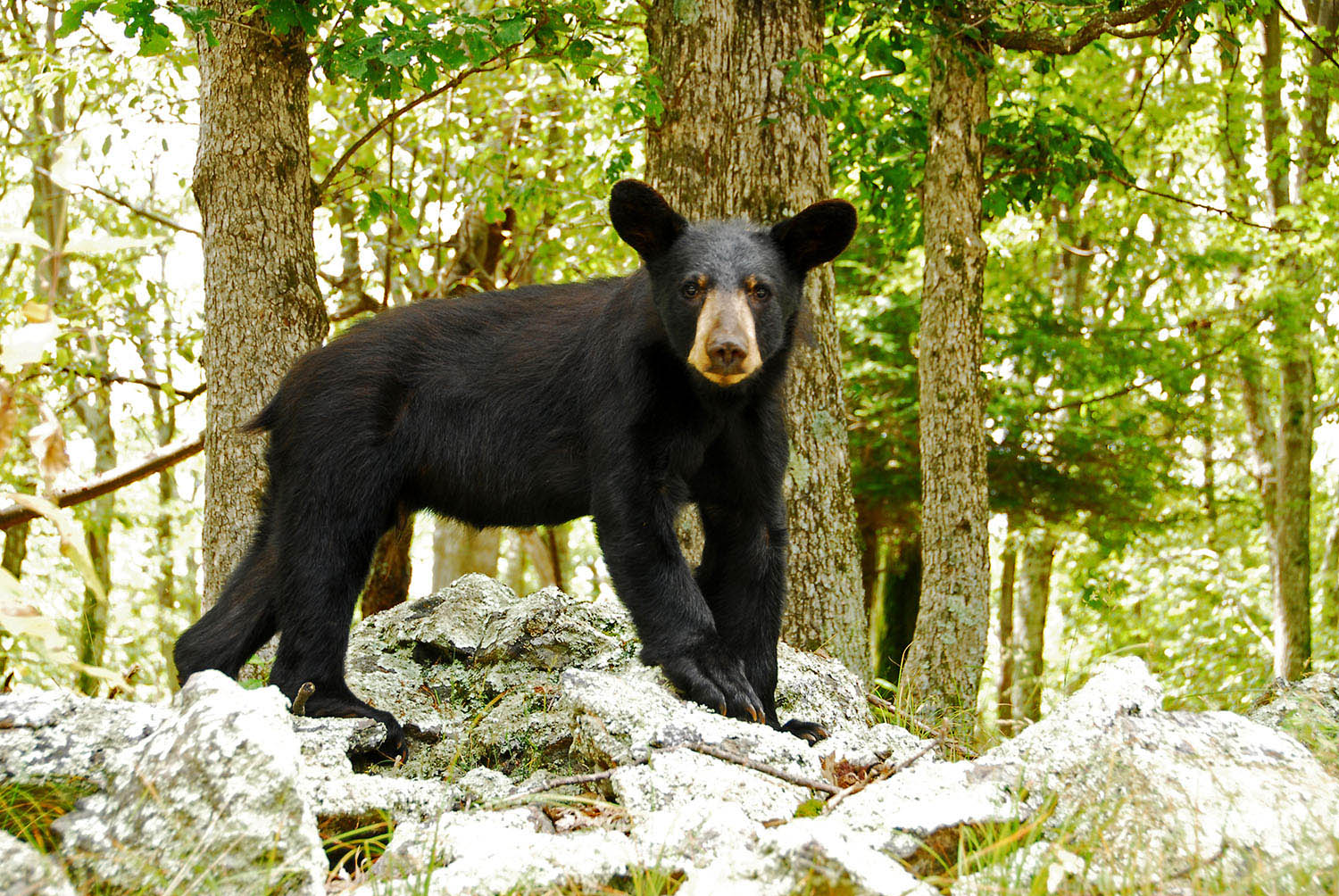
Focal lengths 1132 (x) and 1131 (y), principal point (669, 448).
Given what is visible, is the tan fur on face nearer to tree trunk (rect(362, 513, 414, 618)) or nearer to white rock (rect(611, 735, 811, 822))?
white rock (rect(611, 735, 811, 822))

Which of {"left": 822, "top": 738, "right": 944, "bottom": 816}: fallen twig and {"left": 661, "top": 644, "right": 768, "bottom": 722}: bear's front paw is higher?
{"left": 661, "top": 644, "right": 768, "bottom": 722}: bear's front paw

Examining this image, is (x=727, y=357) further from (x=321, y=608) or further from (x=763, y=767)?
(x=321, y=608)

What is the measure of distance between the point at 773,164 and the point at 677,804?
12.3ft

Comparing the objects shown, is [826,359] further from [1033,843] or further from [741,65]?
[1033,843]

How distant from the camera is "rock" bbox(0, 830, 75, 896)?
1.97m

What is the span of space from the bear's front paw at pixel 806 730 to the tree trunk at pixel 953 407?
148 inches

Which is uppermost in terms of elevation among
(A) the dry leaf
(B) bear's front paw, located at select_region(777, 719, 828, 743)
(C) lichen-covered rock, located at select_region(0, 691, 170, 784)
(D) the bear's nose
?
(D) the bear's nose

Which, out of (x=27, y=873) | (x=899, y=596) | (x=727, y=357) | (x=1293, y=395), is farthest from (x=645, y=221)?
(x=899, y=596)

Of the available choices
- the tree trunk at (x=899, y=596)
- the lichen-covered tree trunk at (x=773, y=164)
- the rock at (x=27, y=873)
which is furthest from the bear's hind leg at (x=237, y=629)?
the tree trunk at (x=899, y=596)

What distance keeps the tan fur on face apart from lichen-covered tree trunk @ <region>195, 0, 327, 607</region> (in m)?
2.70

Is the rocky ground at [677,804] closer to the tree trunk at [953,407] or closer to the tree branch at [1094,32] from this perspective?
the tree trunk at [953,407]

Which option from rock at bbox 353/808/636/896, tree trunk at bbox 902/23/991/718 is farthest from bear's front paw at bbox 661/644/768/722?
tree trunk at bbox 902/23/991/718

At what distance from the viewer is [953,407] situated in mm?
7840

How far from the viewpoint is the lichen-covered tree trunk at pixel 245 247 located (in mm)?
5660
